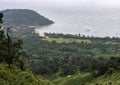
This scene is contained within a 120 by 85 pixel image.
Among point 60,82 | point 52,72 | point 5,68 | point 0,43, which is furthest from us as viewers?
point 52,72

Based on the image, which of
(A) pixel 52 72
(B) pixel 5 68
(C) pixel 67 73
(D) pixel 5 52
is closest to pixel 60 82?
(C) pixel 67 73

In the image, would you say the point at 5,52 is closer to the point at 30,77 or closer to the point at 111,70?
the point at 30,77

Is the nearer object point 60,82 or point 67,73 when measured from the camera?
point 60,82

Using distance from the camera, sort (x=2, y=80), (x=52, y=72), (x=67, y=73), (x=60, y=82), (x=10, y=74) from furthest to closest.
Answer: (x=52, y=72)
(x=67, y=73)
(x=60, y=82)
(x=10, y=74)
(x=2, y=80)

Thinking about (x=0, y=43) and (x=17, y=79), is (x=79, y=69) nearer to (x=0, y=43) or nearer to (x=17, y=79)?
(x=0, y=43)


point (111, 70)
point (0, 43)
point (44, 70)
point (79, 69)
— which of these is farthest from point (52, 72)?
point (0, 43)

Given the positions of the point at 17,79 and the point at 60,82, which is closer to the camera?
the point at 17,79

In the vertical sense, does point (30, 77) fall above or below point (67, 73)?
above

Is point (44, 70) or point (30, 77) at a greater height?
point (30, 77)

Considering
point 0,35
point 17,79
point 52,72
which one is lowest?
point 52,72
